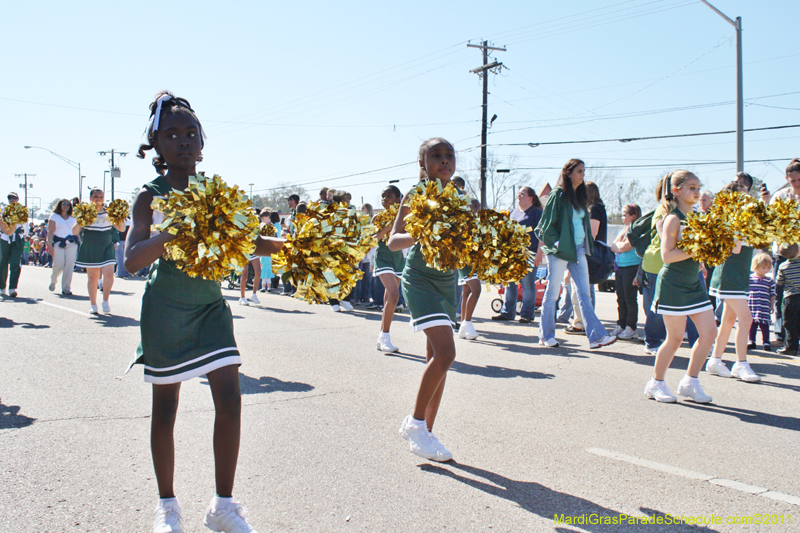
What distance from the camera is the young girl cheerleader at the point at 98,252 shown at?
10.3 m

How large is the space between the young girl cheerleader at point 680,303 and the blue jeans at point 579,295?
2.13 meters


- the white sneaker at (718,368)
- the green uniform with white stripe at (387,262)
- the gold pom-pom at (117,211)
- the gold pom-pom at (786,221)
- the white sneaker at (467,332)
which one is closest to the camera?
the gold pom-pom at (786,221)

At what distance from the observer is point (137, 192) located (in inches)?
111

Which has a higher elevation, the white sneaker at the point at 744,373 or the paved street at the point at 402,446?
the white sneaker at the point at 744,373

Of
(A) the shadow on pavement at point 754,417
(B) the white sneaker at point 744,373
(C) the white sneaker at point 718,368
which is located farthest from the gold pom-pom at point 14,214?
(B) the white sneaker at point 744,373

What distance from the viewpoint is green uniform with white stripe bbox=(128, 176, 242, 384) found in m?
2.76

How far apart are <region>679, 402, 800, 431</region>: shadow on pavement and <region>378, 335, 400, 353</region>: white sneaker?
3252mm

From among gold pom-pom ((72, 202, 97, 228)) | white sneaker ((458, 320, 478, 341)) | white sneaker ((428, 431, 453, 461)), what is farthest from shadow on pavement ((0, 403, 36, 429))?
gold pom-pom ((72, 202, 97, 228))

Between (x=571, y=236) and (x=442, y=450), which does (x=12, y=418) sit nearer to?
(x=442, y=450)

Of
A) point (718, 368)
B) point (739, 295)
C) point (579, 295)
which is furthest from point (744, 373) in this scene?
point (579, 295)

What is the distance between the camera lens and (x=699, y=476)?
362 cm

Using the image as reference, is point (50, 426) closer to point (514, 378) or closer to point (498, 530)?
point (498, 530)

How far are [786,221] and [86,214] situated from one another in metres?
10.1

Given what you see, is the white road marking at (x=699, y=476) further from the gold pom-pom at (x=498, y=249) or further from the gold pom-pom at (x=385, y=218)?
the gold pom-pom at (x=385, y=218)
